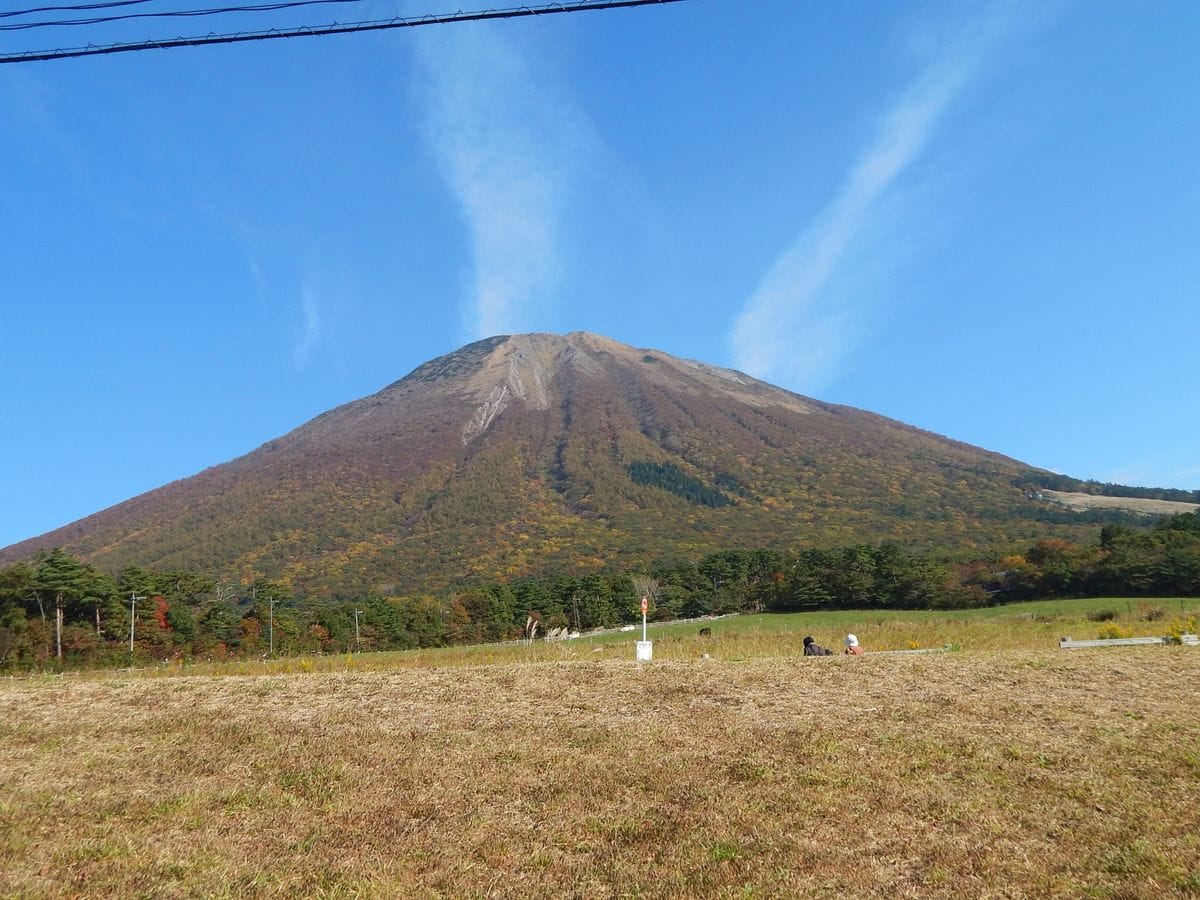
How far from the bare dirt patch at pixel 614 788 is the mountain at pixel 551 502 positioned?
3644 inches

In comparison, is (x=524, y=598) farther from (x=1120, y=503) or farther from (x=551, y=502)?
(x=1120, y=503)

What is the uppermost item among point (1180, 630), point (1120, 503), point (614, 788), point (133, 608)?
point (1120, 503)

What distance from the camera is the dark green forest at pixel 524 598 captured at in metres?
46.3

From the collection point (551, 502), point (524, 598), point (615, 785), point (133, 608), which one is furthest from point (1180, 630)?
point (551, 502)

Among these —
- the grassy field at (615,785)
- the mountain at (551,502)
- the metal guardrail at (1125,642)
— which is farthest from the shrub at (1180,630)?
the mountain at (551,502)

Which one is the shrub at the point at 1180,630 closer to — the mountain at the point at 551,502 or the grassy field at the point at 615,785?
the grassy field at the point at 615,785

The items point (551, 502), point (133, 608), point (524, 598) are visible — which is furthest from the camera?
point (551, 502)

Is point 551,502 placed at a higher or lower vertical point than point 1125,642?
higher

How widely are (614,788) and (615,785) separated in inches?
3.7

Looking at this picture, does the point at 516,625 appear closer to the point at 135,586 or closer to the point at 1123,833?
the point at 135,586

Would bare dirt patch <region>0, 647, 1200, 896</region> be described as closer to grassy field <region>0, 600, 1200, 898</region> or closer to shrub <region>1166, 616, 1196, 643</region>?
grassy field <region>0, 600, 1200, 898</region>

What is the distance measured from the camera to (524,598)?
7369cm

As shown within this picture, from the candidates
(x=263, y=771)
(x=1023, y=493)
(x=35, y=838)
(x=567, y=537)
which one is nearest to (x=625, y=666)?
(x=263, y=771)

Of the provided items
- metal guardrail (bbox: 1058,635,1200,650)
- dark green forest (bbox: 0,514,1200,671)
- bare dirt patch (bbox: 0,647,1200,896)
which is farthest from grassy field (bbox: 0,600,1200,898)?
dark green forest (bbox: 0,514,1200,671)
